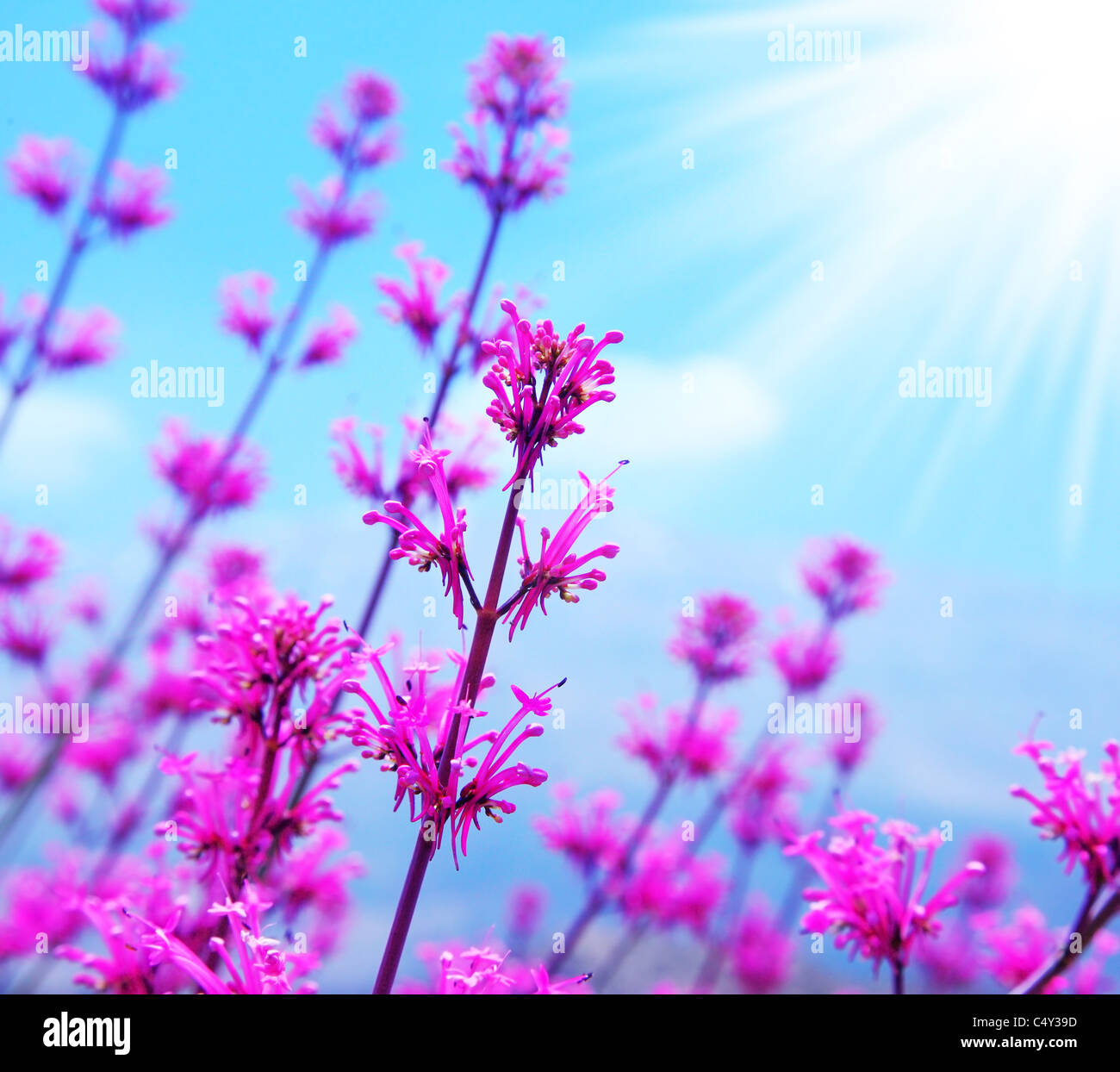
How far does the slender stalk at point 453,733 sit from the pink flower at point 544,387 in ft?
0.68

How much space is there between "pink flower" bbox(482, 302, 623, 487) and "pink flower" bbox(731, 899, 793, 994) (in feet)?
24.9

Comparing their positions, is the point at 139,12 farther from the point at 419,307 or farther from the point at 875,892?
the point at 875,892

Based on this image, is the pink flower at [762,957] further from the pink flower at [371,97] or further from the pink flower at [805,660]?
the pink flower at [371,97]

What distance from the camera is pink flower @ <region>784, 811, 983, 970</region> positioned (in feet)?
10.5

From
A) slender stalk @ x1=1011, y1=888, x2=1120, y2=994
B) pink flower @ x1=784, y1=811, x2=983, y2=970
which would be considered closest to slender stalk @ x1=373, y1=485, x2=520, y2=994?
pink flower @ x1=784, y1=811, x2=983, y2=970

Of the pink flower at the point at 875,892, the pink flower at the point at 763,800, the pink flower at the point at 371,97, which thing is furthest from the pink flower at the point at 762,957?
the pink flower at the point at 371,97

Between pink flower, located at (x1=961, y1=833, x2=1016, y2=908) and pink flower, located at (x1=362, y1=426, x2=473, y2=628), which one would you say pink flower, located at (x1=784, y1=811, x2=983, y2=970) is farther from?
pink flower, located at (x1=961, y1=833, x2=1016, y2=908)

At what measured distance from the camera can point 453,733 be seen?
2.36 metres

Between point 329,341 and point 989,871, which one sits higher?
point 329,341

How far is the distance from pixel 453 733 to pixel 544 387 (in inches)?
41.9

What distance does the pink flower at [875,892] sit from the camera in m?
3.21

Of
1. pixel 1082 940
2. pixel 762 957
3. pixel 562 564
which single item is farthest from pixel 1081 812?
pixel 762 957
